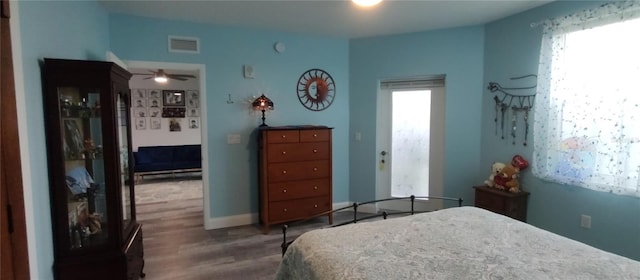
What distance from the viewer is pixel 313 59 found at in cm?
441

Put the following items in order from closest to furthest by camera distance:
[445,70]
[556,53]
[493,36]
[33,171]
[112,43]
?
[33,171] < [556,53] < [112,43] < [493,36] < [445,70]

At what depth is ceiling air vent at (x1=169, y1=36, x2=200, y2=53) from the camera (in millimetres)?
3706

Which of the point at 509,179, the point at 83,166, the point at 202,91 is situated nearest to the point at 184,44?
the point at 202,91

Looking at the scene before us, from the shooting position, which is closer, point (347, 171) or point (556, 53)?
point (556, 53)

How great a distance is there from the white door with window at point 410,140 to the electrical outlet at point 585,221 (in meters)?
1.61

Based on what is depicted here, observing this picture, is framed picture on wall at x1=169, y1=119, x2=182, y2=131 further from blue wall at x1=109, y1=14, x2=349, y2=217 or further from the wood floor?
blue wall at x1=109, y1=14, x2=349, y2=217

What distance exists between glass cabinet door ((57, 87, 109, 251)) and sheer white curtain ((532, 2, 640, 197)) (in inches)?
148

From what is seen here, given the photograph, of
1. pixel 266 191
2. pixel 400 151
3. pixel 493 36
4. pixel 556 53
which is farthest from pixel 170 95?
pixel 556 53

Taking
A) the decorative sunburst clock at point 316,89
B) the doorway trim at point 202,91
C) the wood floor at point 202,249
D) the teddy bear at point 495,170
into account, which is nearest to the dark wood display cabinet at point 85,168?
the wood floor at point 202,249

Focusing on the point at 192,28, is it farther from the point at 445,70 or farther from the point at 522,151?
the point at 522,151

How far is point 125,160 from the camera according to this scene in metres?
2.63

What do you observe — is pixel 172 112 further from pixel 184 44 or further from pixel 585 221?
pixel 585 221

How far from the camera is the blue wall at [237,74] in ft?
12.0

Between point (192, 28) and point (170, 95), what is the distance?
4.42 metres
